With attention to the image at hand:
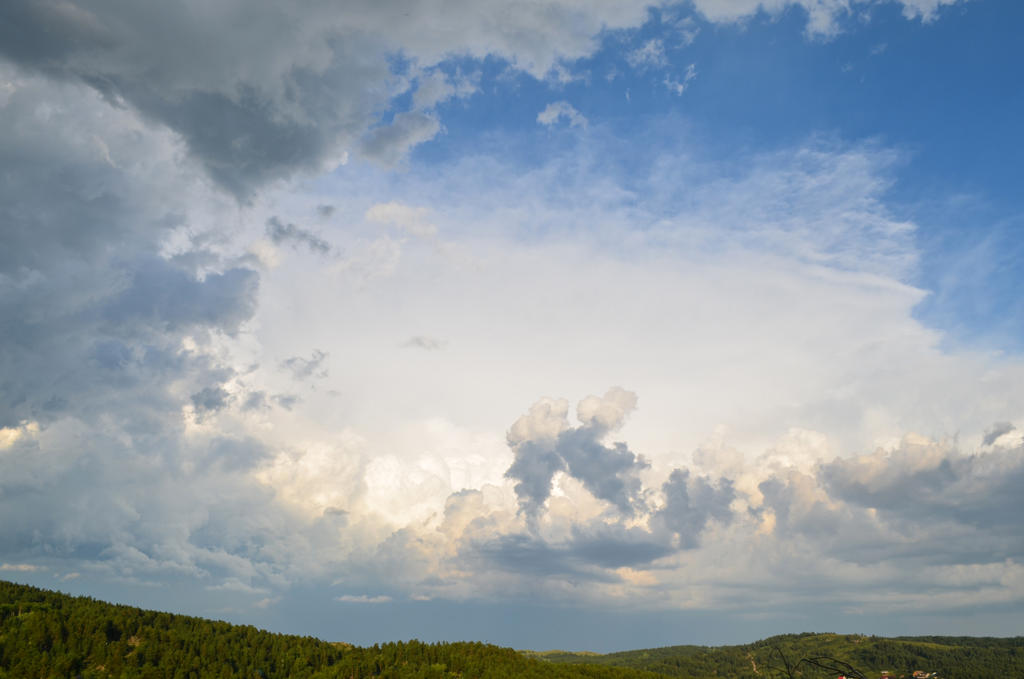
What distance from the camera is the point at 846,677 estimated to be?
184 feet

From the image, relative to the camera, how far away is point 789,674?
5516 cm

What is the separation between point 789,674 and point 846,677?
534 cm
